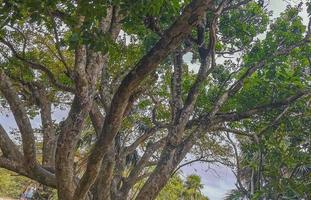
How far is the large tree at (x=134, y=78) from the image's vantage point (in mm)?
3876

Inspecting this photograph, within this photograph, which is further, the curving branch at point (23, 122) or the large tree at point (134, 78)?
the curving branch at point (23, 122)

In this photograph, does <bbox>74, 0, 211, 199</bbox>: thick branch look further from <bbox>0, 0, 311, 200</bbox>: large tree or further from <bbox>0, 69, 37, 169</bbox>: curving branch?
<bbox>0, 69, 37, 169</bbox>: curving branch

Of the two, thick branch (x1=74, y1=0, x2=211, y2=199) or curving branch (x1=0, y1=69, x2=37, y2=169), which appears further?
curving branch (x1=0, y1=69, x2=37, y2=169)

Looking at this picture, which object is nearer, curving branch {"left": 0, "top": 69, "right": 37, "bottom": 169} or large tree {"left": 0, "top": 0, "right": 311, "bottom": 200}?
large tree {"left": 0, "top": 0, "right": 311, "bottom": 200}

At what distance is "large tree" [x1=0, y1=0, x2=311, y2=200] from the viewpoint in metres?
3.88

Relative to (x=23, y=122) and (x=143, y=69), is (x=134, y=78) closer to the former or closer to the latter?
(x=143, y=69)

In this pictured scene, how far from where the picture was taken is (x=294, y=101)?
8.41 m

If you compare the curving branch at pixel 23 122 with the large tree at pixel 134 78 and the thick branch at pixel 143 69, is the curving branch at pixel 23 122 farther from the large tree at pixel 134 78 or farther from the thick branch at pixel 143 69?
the thick branch at pixel 143 69

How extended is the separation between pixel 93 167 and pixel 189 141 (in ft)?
7.87

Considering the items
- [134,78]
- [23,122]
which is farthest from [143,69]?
[23,122]

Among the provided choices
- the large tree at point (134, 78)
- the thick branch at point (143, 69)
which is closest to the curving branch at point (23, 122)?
the large tree at point (134, 78)

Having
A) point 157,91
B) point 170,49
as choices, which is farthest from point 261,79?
point 170,49

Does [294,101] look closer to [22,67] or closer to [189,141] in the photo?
[189,141]

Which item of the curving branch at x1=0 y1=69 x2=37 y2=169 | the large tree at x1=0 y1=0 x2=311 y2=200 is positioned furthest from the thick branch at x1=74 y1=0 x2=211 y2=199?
the curving branch at x1=0 y1=69 x2=37 y2=169
